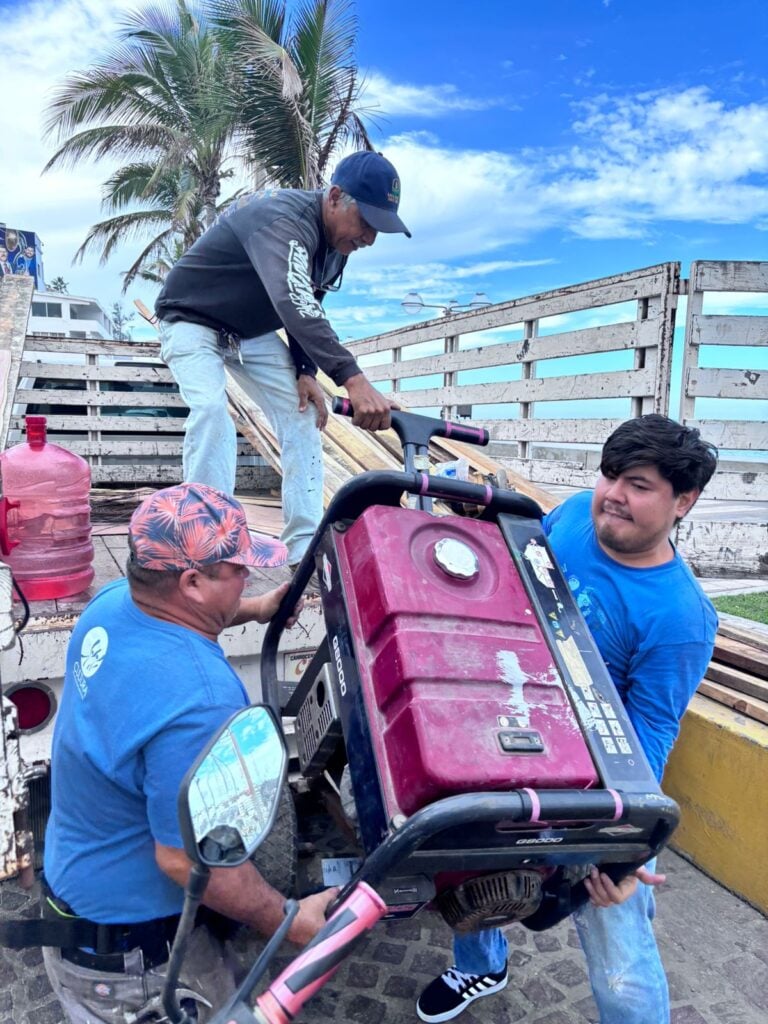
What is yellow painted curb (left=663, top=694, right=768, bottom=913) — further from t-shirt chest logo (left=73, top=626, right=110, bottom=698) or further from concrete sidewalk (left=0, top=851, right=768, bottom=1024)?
t-shirt chest logo (left=73, top=626, right=110, bottom=698)

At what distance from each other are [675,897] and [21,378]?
5.80 metres

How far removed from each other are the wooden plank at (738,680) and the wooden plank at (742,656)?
26 millimetres

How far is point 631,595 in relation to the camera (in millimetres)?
1917

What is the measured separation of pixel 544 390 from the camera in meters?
8.11

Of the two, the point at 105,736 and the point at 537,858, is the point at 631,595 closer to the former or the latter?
the point at 537,858

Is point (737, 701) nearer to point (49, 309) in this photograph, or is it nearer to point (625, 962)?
point (625, 962)

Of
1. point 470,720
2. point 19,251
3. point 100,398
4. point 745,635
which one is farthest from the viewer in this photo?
point 19,251

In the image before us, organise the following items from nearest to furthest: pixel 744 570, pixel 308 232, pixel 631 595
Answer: pixel 631 595, pixel 308 232, pixel 744 570

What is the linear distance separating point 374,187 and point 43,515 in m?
1.65

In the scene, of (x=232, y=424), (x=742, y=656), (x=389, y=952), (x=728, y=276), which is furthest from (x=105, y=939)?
(x=728, y=276)

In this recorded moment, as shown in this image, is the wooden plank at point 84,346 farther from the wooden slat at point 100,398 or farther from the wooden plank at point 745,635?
the wooden plank at point 745,635

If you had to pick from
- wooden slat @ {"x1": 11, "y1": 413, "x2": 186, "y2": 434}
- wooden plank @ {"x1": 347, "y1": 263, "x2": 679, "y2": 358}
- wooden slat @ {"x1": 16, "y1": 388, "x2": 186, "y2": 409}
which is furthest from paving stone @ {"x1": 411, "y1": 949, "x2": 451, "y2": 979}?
wooden plank @ {"x1": 347, "y1": 263, "x2": 679, "y2": 358}

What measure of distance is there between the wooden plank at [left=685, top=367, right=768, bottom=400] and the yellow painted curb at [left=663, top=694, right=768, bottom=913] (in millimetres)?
3703

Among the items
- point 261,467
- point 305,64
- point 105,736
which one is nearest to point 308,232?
point 105,736
